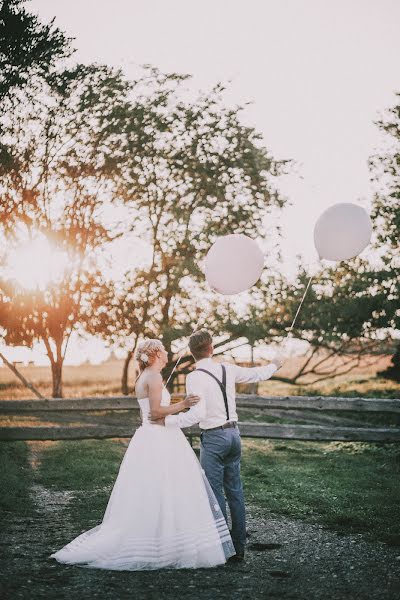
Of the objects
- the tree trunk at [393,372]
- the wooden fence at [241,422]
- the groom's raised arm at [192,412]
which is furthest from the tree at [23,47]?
the tree trunk at [393,372]

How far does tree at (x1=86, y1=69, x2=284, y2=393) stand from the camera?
15.8 m

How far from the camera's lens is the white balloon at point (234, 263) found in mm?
5820

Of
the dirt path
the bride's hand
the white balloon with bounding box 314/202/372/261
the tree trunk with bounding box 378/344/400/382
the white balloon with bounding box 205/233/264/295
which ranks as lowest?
the dirt path

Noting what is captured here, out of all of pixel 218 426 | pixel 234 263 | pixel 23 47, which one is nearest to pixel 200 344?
pixel 218 426

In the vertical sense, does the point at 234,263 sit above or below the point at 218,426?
above

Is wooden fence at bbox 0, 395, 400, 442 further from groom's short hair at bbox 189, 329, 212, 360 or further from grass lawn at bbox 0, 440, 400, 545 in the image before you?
groom's short hair at bbox 189, 329, 212, 360

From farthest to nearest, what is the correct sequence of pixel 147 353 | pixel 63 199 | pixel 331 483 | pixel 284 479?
pixel 63 199 → pixel 284 479 → pixel 331 483 → pixel 147 353

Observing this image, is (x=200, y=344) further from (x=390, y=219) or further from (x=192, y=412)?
(x=390, y=219)

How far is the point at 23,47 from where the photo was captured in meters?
11.6

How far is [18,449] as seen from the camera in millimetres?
10430

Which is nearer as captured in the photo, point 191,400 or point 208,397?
point 191,400

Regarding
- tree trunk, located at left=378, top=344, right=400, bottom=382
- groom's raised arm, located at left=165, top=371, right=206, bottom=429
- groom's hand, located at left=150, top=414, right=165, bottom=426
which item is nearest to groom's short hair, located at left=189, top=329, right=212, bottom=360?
groom's raised arm, located at left=165, top=371, right=206, bottom=429

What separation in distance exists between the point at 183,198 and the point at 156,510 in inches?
494

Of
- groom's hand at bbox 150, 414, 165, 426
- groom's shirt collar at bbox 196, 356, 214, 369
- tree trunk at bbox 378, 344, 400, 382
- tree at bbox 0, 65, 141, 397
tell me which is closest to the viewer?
groom's shirt collar at bbox 196, 356, 214, 369
